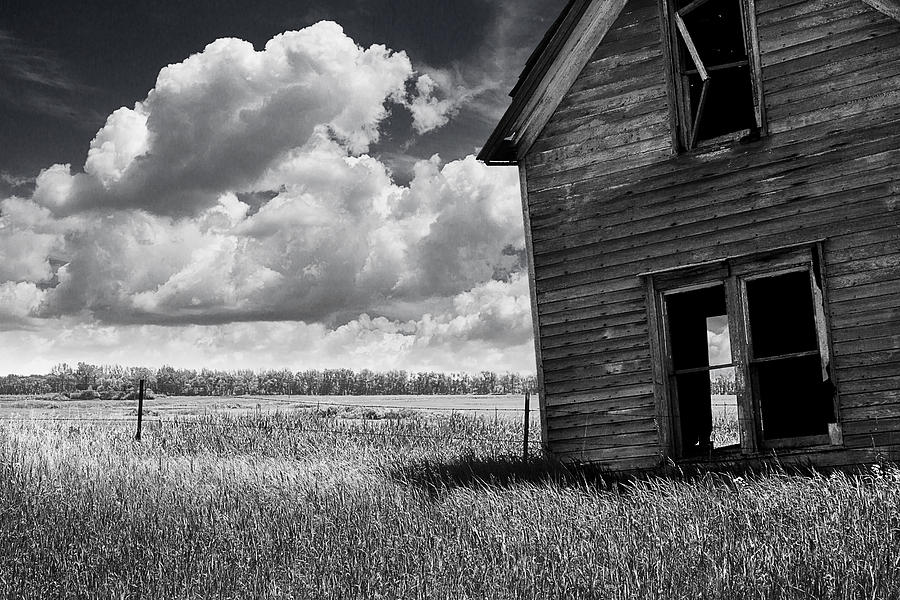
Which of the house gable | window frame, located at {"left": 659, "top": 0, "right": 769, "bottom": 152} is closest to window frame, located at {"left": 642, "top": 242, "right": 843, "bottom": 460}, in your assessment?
window frame, located at {"left": 659, "top": 0, "right": 769, "bottom": 152}

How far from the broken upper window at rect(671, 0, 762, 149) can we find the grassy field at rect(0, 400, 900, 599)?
155 inches

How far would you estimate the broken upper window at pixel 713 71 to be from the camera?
9.14 m

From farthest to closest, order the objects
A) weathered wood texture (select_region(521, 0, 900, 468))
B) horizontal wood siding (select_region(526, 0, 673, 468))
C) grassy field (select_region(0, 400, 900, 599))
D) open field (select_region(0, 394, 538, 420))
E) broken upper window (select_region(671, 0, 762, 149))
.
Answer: open field (select_region(0, 394, 538, 420)), horizontal wood siding (select_region(526, 0, 673, 468)), broken upper window (select_region(671, 0, 762, 149)), weathered wood texture (select_region(521, 0, 900, 468)), grassy field (select_region(0, 400, 900, 599))

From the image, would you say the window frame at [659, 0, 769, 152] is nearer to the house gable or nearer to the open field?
the house gable

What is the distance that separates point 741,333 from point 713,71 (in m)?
3.44

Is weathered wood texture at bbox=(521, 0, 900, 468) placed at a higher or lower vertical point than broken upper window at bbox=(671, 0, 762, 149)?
lower

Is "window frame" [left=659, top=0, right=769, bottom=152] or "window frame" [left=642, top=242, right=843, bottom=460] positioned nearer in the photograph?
"window frame" [left=642, top=242, right=843, bottom=460]

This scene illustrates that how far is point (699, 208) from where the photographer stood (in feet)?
29.8

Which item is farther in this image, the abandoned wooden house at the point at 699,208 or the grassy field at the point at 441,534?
the abandoned wooden house at the point at 699,208

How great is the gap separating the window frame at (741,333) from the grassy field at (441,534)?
1.70 ft

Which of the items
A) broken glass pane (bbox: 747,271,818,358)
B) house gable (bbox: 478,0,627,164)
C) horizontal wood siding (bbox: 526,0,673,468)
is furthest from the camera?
broken glass pane (bbox: 747,271,818,358)

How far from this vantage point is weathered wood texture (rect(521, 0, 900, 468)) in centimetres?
808

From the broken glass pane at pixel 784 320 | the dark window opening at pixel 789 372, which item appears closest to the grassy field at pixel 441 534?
the dark window opening at pixel 789 372

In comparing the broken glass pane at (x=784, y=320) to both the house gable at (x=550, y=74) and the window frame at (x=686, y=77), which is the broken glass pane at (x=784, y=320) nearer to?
the window frame at (x=686, y=77)
